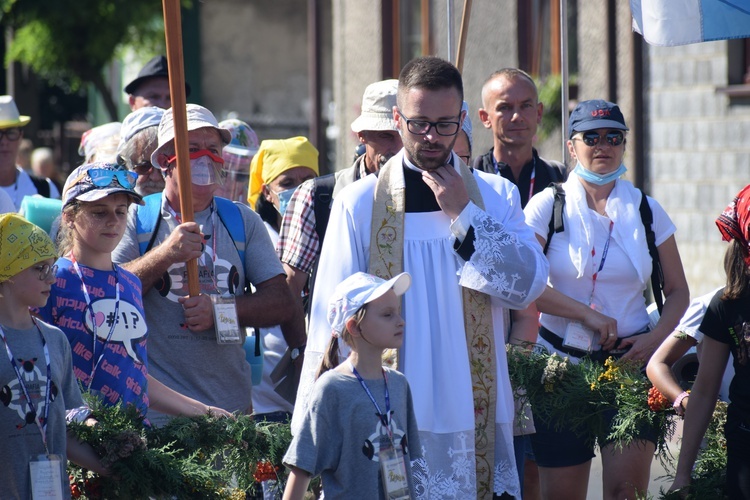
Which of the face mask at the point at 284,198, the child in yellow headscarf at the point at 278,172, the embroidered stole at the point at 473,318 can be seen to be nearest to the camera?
the embroidered stole at the point at 473,318

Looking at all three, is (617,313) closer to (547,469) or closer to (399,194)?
(547,469)

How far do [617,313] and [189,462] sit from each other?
2064 mm

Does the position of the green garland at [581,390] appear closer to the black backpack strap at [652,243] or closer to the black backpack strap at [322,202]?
the black backpack strap at [652,243]

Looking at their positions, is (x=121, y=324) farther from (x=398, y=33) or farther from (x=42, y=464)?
(x=398, y=33)

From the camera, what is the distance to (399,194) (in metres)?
4.35

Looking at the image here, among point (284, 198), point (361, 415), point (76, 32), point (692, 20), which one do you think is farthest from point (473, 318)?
point (76, 32)

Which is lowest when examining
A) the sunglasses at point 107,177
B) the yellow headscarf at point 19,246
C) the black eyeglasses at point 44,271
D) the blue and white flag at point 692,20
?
the black eyeglasses at point 44,271

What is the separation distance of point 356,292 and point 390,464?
54 centimetres

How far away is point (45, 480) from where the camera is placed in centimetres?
397

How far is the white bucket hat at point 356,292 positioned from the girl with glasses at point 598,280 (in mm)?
1381

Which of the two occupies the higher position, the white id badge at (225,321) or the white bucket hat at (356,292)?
the white bucket hat at (356,292)

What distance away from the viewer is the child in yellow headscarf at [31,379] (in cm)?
402

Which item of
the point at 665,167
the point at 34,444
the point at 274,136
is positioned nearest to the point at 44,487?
the point at 34,444

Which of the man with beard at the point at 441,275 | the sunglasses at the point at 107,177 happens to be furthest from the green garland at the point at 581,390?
the sunglasses at the point at 107,177
